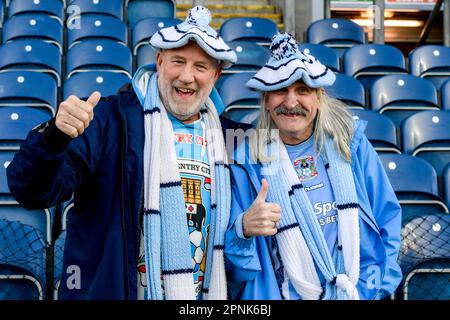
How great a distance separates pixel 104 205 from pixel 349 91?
2345 mm

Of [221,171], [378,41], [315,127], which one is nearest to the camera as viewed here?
[221,171]

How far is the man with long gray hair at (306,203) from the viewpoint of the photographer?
1.53 meters

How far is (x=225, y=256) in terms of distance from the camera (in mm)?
1555

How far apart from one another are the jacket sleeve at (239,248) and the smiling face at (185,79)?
264mm

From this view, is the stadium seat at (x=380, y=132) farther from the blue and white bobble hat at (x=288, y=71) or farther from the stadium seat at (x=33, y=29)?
the stadium seat at (x=33, y=29)

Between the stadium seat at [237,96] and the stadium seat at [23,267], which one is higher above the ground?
the stadium seat at [237,96]

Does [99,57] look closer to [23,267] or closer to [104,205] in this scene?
[23,267]

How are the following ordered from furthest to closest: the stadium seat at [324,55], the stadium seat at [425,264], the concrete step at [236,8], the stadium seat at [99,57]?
1. the concrete step at [236,8]
2. the stadium seat at [324,55]
3. the stadium seat at [99,57]
4. the stadium seat at [425,264]

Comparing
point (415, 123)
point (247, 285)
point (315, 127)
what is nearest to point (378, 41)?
point (415, 123)

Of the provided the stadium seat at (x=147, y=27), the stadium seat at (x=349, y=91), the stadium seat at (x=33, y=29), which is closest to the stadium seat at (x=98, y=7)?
the stadium seat at (x=33, y=29)

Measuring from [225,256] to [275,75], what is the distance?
548 millimetres

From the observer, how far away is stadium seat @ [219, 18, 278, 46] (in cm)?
435

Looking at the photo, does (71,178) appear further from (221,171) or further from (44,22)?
(44,22)

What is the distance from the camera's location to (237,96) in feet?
10.7
